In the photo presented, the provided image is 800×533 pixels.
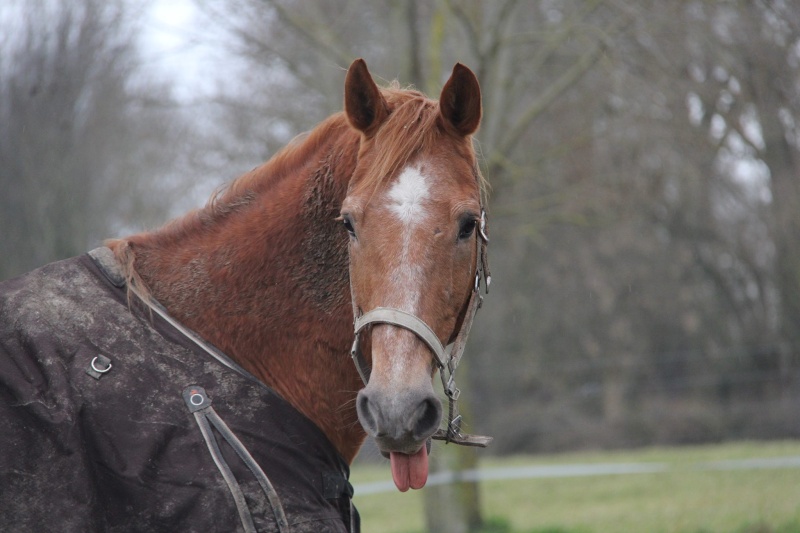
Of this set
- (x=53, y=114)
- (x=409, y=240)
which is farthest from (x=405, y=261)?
(x=53, y=114)

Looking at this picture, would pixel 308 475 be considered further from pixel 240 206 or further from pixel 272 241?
pixel 240 206

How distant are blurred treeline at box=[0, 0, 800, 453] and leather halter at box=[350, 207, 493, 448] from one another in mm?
4081

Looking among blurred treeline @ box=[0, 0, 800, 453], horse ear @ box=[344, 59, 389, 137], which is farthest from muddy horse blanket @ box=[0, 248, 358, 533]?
blurred treeline @ box=[0, 0, 800, 453]

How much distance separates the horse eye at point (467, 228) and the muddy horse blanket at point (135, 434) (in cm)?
72

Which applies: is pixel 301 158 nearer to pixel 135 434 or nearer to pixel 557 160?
pixel 135 434

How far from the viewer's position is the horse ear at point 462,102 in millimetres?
2514

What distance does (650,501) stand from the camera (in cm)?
775

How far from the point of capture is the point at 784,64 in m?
6.20

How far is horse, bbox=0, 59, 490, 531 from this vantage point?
2.20 metres

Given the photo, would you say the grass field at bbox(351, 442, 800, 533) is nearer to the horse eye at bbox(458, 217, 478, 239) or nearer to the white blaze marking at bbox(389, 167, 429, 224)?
the horse eye at bbox(458, 217, 478, 239)

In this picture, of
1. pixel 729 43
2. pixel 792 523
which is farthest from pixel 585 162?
pixel 792 523

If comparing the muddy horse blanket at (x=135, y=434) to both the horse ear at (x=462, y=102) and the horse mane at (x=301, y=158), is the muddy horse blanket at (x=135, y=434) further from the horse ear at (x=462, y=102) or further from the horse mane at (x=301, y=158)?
the horse ear at (x=462, y=102)

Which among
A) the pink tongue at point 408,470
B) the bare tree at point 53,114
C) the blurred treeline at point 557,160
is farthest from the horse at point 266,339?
the bare tree at point 53,114

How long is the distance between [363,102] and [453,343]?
31.5 inches
